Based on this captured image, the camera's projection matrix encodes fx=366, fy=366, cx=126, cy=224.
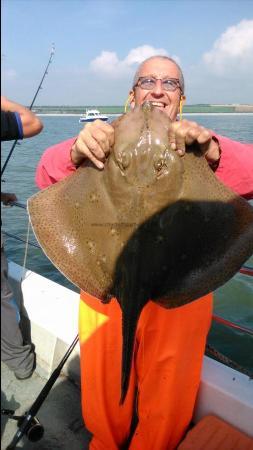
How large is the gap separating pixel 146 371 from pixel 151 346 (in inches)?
7.7

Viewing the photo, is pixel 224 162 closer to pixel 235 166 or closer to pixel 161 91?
pixel 235 166

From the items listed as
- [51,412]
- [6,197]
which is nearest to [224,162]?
[6,197]

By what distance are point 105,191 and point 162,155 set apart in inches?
14.6

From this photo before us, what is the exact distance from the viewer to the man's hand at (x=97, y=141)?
1.93m

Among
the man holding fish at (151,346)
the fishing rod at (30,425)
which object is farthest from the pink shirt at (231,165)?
the fishing rod at (30,425)

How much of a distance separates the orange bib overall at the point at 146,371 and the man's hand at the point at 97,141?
3.21 feet

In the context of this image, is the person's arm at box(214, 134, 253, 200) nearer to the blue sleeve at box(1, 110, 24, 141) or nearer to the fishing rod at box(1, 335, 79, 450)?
the blue sleeve at box(1, 110, 24, 141)

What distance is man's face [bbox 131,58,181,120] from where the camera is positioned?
8.05 ft

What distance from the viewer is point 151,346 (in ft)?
7.93

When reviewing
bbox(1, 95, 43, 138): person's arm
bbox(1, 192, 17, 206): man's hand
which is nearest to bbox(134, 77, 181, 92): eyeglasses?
bbox(1, 95, 43, 138): person's arm

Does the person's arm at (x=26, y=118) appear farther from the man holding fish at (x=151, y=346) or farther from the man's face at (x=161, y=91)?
the man's face at (x=161, y=91)

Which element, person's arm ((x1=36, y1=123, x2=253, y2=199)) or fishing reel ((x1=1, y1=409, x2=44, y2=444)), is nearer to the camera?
person's arm ((x1=36, y1=123, x2=253, y2=199))

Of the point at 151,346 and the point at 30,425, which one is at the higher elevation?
the point at 151,346

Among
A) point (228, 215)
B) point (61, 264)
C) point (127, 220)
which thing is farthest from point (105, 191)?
point (228, 215)
